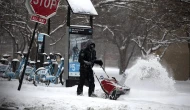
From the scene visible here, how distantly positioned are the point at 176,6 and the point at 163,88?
408 cm

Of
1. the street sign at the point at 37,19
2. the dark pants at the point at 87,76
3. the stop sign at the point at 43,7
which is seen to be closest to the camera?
the dark pants at the point at 87,76

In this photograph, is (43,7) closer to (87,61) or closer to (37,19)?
(37,19)

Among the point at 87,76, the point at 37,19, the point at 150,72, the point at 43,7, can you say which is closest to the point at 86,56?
the point at 87,76

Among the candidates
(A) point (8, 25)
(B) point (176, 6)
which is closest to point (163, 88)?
(B) point (176, 6)

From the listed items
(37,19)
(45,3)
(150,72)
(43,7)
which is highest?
(45,3)

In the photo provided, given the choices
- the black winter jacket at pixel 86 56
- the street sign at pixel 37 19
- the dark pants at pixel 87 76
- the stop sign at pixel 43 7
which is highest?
the stop sign at pixel 43 7

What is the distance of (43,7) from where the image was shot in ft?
35.3

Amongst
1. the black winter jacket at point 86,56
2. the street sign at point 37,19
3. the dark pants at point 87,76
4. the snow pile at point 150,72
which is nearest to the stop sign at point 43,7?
the street sign at point 37,19

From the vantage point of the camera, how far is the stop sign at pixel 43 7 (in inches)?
418

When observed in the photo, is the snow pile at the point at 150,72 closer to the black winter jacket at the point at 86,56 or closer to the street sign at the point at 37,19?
the black winter jacket at the point at 86,56

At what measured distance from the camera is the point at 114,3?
917 inches

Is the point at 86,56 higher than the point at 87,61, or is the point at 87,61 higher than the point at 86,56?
the point at 86,56

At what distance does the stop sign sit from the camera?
10.6 meters

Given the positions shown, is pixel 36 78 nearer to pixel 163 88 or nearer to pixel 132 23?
pixel 163 88
